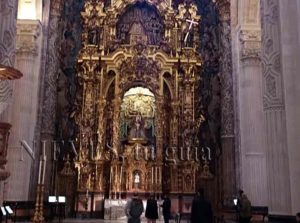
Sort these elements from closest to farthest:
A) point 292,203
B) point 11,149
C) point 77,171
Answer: point 292,203
point 11,149
point 77,171

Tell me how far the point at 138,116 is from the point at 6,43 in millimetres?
12551

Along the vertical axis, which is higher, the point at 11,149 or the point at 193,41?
the point at 193,41

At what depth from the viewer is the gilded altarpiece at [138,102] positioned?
68.7 feet

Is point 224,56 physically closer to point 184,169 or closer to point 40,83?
point 184,169

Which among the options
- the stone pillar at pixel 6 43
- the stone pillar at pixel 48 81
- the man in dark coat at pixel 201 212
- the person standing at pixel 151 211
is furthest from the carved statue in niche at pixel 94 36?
the man in dark coat at pixel 201 212

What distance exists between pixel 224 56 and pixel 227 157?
492 cm

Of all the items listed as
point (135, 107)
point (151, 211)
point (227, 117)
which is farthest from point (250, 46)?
point (151, 211)

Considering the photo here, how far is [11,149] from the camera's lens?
607 inches

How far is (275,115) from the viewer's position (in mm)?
9672

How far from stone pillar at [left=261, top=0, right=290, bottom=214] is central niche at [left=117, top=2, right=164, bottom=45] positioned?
13.8 m

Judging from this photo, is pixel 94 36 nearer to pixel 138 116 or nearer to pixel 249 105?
pixel 138 116

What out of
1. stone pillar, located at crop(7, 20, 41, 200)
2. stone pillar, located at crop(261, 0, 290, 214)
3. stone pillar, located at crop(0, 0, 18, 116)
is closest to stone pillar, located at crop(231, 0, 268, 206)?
stone pillar, located at crop(261, 0, 290, 214)

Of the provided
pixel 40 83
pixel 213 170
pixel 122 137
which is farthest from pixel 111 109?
pixel 213 170

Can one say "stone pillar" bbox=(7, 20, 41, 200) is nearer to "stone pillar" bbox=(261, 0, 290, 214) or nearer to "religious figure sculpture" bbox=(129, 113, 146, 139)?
"religious figure sculpture" bbox=(129, 113, 146, 139)
